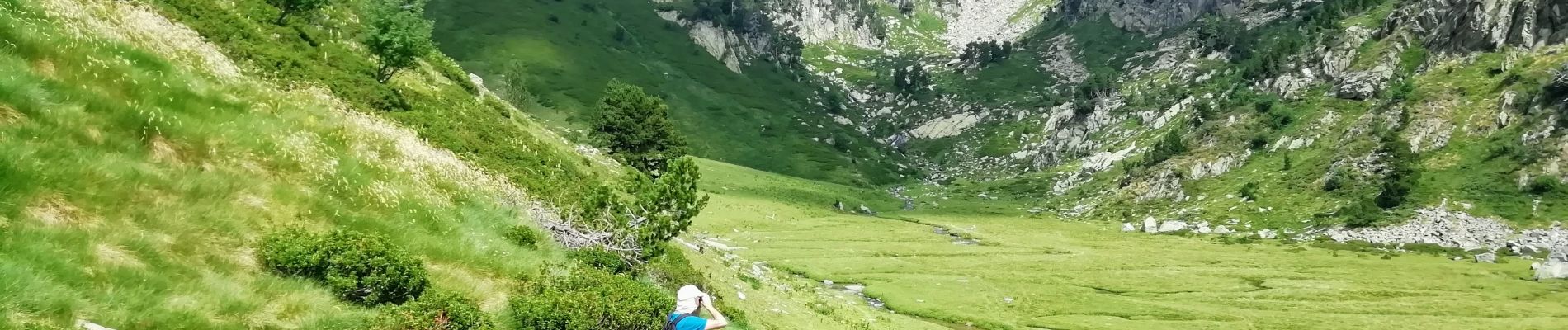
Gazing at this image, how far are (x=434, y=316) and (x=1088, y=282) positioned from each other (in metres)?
59.6

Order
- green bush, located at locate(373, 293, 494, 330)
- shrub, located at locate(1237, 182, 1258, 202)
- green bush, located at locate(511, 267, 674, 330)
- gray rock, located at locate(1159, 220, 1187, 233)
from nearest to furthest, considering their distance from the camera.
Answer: green bush, located at locate(373, 293, 494, 330) < green bush, located at locate(511, 267, 674, 330) < gray rock, located at locate(1159, 220, 1187, 233) < shrub, located at locate(1237, 182, 1258, 202)

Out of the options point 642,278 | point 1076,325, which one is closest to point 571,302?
point 642,278

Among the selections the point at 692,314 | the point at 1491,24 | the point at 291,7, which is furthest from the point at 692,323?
the point at 1491,24

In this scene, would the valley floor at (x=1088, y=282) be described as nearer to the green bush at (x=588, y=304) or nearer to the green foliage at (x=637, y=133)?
the green foliage at (x=637, y=133)

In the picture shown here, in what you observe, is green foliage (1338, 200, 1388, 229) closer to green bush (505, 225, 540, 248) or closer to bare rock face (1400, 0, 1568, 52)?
bare rock face (1400, 0, 1568, 52)

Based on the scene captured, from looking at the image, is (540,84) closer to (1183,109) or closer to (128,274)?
(1183,109)

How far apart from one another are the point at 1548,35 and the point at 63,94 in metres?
171

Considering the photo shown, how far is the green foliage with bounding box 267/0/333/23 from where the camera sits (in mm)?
35625

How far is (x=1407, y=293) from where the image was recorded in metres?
57.9

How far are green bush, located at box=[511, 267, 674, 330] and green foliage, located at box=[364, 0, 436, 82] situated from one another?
71.9ft

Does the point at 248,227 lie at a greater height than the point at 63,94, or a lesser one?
lesser

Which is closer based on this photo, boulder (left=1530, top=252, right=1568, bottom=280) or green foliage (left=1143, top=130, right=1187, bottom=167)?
boulder (left=1530, top=252, right=1568, bottom=280)

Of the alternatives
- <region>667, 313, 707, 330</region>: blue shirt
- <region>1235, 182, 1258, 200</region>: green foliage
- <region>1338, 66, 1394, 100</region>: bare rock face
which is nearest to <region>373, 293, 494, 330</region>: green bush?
<region>667, 313, 707, 330</region>: blue shirt

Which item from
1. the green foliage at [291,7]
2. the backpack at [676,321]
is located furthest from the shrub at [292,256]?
the green foliage at [291,7]
